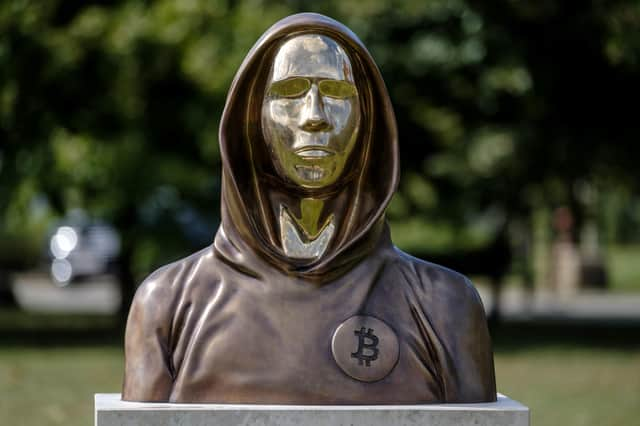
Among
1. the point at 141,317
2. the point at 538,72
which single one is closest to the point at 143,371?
the point at 141,317

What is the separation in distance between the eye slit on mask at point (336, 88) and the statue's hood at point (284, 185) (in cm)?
10

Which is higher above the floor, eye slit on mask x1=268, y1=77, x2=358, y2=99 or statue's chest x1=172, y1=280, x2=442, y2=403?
eye slit on mask x1=268, y1=77, x2=358, y2=99

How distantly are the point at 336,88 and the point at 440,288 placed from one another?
77 centimetres

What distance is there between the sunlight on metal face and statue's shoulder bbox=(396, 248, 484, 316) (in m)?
0.43

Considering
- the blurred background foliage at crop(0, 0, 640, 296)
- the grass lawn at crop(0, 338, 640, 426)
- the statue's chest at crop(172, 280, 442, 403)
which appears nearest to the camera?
the statue's chest at crop(172, 280, 442, 403)

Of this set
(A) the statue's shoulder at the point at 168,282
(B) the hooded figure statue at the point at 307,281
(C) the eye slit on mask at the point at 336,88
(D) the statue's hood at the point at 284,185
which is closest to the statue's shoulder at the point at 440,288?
(B) the hooded figure statue at the point at 307,281

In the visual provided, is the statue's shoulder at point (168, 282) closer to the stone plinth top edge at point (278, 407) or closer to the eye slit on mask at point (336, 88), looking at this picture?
the stone plinth top edge at point (278, 407)

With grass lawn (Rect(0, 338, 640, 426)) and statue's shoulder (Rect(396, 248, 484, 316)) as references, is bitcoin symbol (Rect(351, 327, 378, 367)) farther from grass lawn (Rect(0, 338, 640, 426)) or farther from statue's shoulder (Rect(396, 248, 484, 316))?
grass lawn (Rect(0, 338, 640, 426))

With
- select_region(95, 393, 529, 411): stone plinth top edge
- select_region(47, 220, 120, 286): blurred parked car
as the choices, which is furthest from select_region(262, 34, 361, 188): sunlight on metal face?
select_region(47, 220, 120, 286): blurred parked car

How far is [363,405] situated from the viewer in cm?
416

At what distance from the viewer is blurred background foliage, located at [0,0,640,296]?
14.8 m

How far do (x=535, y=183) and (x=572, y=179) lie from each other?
1.62ft

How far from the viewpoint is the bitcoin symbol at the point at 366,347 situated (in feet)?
13.8

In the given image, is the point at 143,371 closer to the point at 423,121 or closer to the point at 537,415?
the point at 537,415
